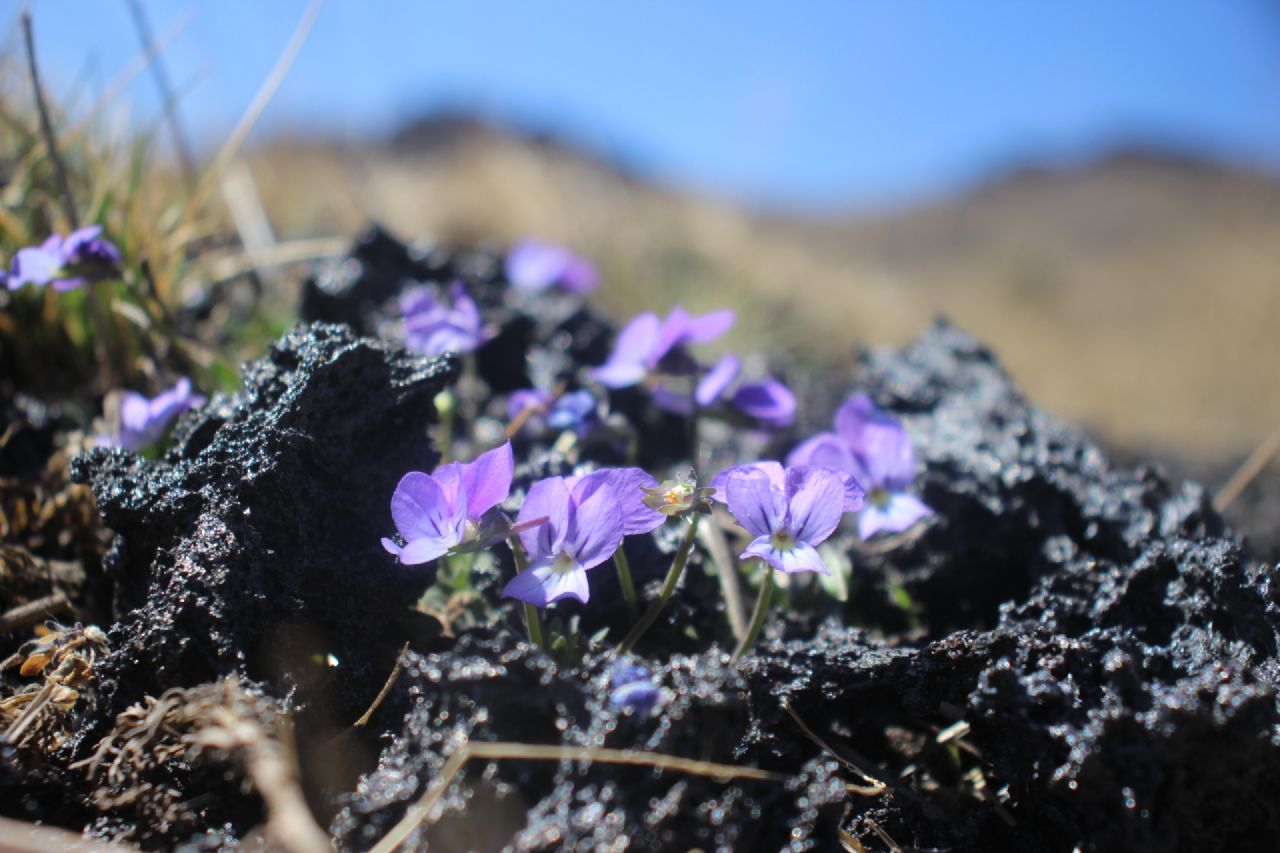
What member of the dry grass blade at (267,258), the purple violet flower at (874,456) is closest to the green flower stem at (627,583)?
the purple violet flower at (874,456)

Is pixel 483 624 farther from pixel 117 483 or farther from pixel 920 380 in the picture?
pixel 920 380

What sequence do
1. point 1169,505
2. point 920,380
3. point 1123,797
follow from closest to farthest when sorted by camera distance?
1. point 1123,797
2. point 1169,505
3. point 920,380

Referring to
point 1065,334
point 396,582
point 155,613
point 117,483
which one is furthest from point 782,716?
point 1065,334

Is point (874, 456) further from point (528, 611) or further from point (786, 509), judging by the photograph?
point (528, 611)

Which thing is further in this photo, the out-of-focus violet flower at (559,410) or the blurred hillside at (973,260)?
the blurred hillside at (973,260)

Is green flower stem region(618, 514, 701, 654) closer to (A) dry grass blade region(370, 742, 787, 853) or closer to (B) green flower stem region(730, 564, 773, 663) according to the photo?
(B) green flower stem region(730, 564, 773, 663)

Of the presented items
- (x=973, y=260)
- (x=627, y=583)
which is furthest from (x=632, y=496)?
(x=973, y=260)

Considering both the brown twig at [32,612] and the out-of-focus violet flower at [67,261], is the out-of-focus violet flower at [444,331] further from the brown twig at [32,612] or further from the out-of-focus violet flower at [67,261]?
the brown twig at [32,612]
